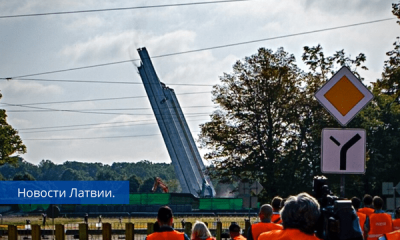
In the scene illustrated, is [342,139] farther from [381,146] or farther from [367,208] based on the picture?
[381,146]

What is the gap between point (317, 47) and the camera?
141 feet

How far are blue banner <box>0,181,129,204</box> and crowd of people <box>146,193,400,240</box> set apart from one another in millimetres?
47155

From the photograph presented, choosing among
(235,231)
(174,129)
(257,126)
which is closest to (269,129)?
(257,126)

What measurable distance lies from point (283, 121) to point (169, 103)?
647 inches

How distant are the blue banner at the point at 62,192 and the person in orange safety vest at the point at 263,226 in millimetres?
50340

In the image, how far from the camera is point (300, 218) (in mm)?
4867

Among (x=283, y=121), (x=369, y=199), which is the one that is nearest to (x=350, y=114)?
(x=369, y=199)

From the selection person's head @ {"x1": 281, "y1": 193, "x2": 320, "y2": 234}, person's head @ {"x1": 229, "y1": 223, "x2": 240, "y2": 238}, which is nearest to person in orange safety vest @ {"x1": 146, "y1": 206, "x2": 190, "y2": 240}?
person's head @ {"x1": 229, "y1": 223, "x2": 240, "y2": 238}

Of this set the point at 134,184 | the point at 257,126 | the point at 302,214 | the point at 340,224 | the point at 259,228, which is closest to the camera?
the point at 302,214

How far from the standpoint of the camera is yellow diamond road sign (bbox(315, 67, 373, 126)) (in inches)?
340

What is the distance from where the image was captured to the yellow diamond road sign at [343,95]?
8641mm

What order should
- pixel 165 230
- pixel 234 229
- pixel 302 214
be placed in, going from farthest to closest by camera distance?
pixel 234 229
pixel 165 230
pixel 302 214

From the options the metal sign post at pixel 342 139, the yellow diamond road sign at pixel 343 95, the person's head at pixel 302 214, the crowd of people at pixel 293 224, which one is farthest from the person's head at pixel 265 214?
the person's head at pixel 302 214

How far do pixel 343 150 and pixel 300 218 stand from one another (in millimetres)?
3759
